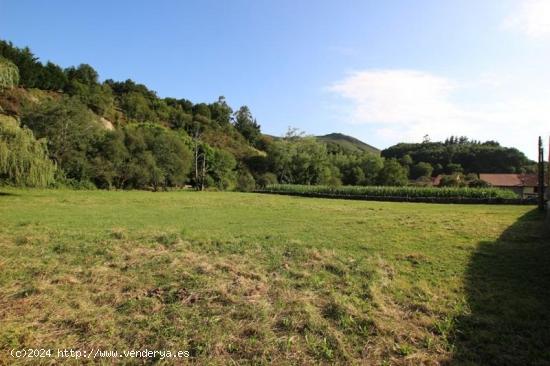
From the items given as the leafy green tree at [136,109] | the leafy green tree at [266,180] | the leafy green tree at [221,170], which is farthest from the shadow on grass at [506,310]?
the leafy green tree at [136,109]

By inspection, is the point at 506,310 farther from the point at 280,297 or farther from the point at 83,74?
the point at 83,74

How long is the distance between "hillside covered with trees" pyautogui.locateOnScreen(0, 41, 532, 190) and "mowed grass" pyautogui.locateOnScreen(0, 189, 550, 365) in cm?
1254

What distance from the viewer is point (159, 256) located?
7.66m

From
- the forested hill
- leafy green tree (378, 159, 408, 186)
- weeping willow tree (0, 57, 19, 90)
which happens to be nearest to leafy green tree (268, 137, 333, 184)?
leafy green tree (378, 159, 408, 186)

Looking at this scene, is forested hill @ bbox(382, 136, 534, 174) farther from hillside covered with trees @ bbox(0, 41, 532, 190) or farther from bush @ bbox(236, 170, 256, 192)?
bush @ bbox(236, 170, 256, 192)


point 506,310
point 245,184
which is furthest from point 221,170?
point 506,310

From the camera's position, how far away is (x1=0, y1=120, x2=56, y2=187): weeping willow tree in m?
19.5

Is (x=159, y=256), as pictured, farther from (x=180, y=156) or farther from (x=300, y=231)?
(x=180, y=156)

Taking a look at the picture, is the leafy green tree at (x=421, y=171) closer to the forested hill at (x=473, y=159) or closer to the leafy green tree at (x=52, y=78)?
the forested hill at (x=473, y=159)

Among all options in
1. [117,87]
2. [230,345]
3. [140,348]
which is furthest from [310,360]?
[117,87]

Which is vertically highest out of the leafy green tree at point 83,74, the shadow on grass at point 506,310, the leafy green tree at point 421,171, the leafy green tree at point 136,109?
the leafy green tree at point 83,74

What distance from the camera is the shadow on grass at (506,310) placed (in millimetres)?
3748

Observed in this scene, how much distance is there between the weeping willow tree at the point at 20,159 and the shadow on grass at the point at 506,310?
23174mm

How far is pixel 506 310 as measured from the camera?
486 centimetres
